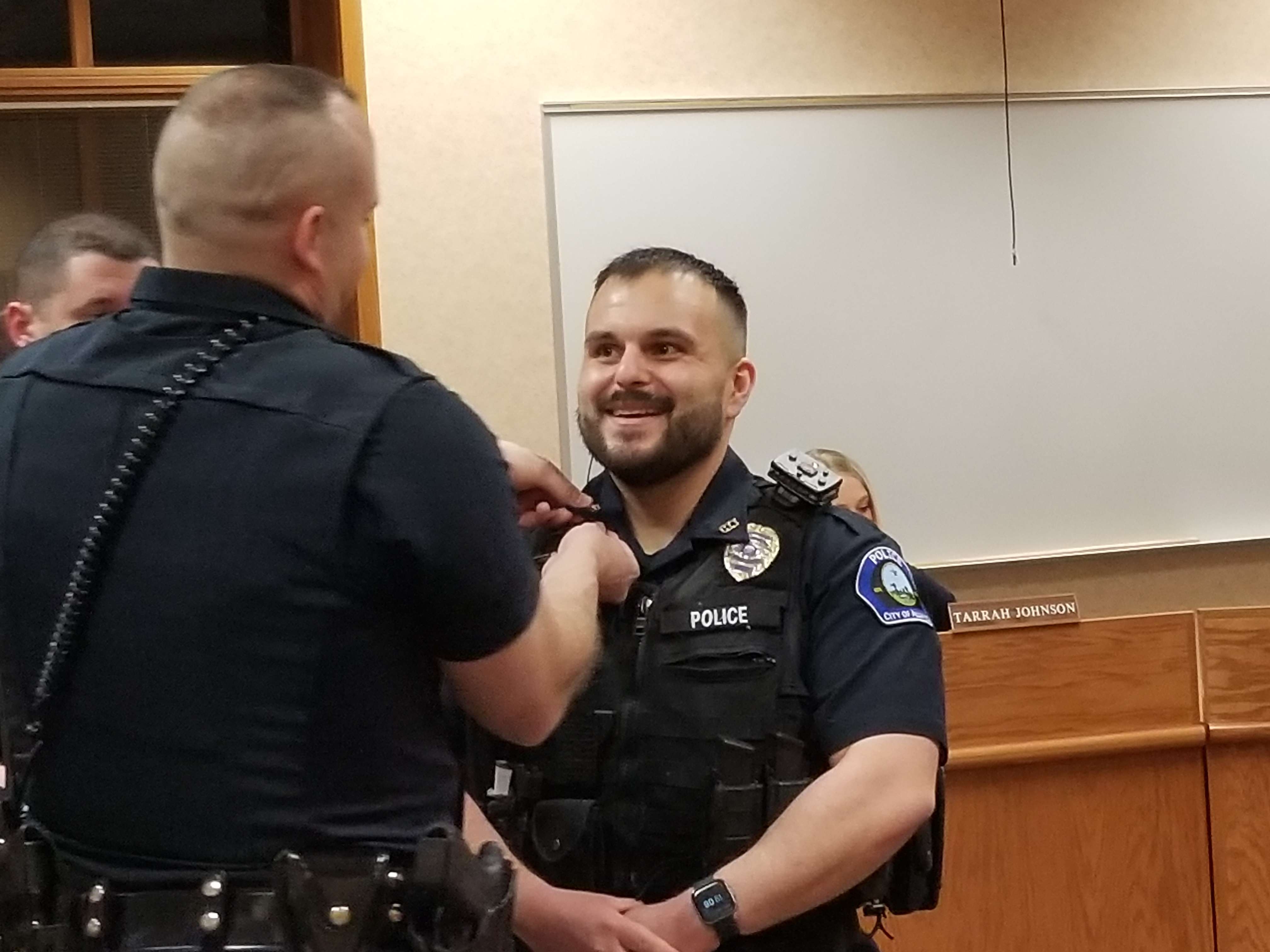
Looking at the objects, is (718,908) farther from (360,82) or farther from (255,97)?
(360,82)

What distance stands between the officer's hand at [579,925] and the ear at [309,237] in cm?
77

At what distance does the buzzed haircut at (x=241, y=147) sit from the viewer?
1.16 m

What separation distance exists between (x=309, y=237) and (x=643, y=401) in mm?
656

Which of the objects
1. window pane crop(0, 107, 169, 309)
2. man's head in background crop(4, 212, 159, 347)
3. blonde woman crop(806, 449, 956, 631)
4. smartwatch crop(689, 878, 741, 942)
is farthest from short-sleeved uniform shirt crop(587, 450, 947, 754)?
window pane crop(0, 107, 169, 309)

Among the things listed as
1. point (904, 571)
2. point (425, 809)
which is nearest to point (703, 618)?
point (904, 571)

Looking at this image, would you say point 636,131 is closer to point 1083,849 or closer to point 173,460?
point 1083,849

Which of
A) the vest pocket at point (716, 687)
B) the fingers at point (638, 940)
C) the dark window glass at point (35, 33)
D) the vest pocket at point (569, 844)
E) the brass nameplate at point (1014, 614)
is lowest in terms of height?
the fingers at point (638, 940)

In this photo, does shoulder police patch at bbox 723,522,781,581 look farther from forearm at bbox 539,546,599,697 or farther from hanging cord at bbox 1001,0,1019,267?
hanging cord at bbox 1001,0,1019,267

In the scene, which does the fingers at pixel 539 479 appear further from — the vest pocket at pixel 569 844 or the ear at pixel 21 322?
the ear at pixel 21 322

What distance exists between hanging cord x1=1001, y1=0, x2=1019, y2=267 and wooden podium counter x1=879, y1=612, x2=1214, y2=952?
1014 mm

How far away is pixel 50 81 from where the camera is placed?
3158mm

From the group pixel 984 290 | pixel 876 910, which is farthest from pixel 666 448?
pixel 984 290

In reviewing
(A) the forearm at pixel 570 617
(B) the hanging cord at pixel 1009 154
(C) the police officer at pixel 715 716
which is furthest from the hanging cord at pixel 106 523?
(B) the hanging cord at pixel 1009 154

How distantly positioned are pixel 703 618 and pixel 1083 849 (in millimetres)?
1587
